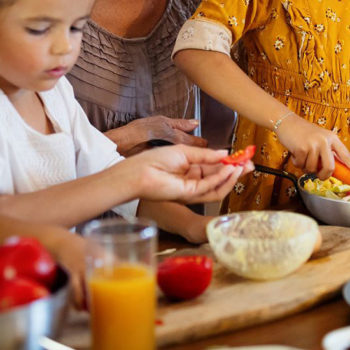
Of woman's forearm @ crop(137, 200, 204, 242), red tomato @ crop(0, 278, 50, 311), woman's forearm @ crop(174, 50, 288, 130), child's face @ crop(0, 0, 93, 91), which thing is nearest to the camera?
red tomato @ crop(0, 278, 50, 311)

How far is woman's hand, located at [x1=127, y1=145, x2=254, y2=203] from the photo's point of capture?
129 cm

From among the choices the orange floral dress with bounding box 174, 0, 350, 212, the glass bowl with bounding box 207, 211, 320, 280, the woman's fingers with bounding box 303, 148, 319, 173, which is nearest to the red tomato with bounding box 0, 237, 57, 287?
the glass bowl with bounding box 207, 211, 320, 280

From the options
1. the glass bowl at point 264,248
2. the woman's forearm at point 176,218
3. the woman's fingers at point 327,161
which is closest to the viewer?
the glass bowl at point 264,248

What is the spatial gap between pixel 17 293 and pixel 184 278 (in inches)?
13.6

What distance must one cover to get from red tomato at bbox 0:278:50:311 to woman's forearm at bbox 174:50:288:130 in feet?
3.43

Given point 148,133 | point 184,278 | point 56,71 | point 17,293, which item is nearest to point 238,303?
point 184,278

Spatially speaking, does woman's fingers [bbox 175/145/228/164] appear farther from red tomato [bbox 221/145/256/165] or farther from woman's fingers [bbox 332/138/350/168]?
woman's fingers [bbox 332/138/350/168]

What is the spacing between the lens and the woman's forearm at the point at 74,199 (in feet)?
4.14

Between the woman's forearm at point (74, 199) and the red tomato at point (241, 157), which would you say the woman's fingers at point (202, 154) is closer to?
the red tomato at point (241, 157)

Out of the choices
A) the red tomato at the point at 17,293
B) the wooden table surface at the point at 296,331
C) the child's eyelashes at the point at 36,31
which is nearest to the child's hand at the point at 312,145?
the wooden table surface at the point at 296,331

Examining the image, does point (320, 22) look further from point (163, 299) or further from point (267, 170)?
point (163, 299)

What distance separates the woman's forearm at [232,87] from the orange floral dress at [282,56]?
35mm

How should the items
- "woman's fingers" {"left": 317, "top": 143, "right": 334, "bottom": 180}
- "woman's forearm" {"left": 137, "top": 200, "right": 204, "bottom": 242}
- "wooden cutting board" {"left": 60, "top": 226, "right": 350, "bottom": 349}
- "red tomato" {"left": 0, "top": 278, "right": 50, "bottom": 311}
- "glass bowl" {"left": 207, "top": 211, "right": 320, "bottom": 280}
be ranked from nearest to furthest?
"red tomato" {"left": 0, "top": 278, "right": 50, "bottom": 311}, "wooden cutting board" {"left": 60, "top": 226, "right": 350, "bottom": 349}, "glass bowl" {"left": 207, "top": 211, "right": 320, "bottom": 280}, "woman's forearm" {"left": 137, "top": 200, "right": 204, "bottom": 242}, "woman's fingers" {"left": 317, "top": 143, "right": 334, "bottom": 180}

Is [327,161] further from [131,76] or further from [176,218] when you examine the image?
[131,76]
